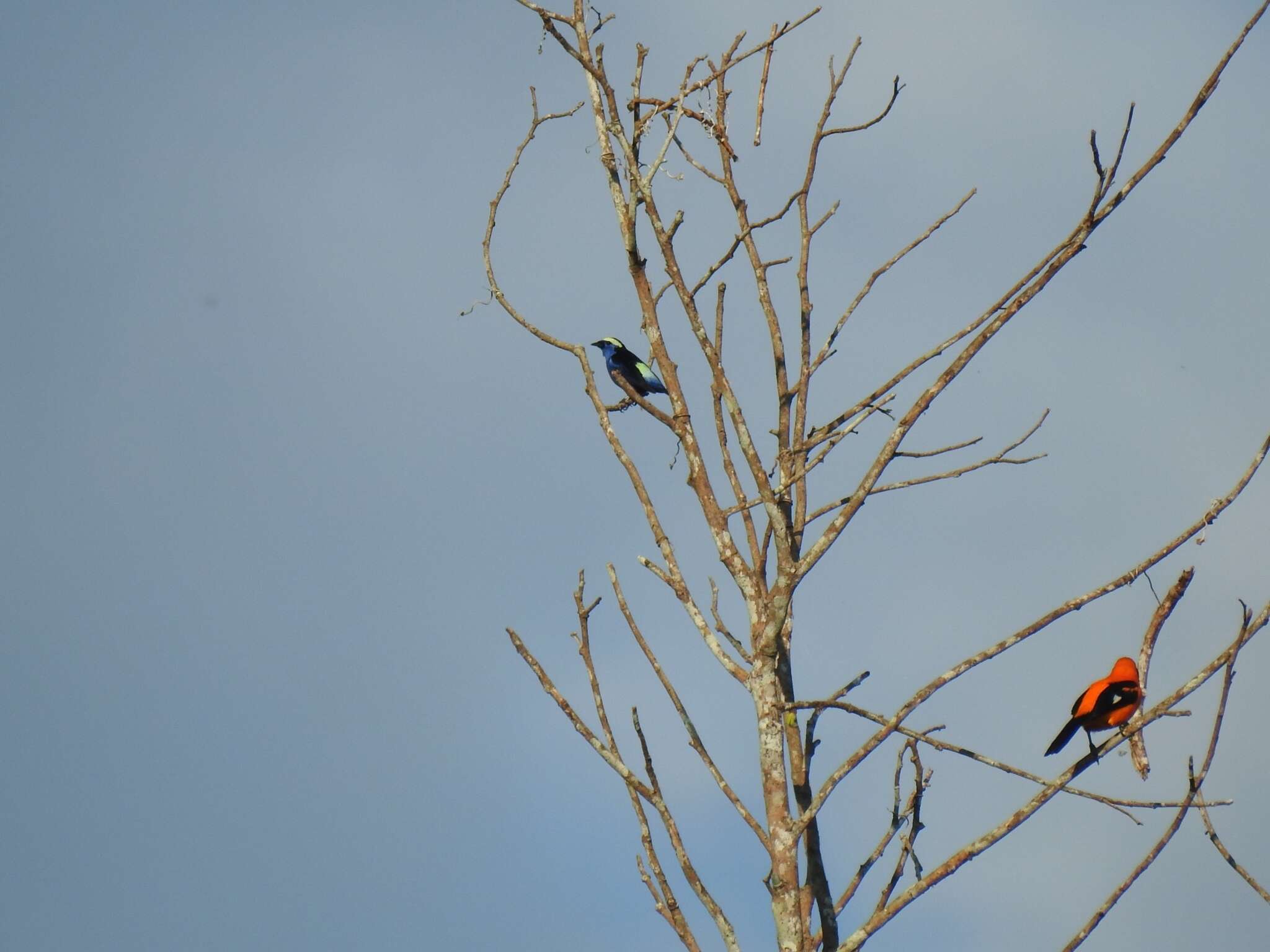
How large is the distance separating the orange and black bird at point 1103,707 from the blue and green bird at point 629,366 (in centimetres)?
697

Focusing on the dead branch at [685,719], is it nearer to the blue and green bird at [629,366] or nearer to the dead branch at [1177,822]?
the dead branch at [1177,822]

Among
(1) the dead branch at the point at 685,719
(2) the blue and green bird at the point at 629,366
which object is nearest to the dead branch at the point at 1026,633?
(1) the dead branch at the point at 685,719

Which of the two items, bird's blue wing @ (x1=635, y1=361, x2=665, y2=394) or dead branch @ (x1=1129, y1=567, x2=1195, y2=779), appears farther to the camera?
bird's blue wing @ (x1=635, y1=361, x2=665, y2=394)

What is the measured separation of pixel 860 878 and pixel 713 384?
6.60ft

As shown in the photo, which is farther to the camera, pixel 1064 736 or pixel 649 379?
pixel 649 379

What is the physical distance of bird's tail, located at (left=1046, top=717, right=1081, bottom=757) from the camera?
6637 millimetres

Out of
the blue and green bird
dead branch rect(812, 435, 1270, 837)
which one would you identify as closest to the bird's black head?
the blue and green bird

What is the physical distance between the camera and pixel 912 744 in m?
5.05

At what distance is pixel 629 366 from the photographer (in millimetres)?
13375

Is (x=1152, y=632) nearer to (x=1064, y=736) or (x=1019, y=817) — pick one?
(x=1019, y=817)

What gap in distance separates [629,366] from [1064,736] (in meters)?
7.41

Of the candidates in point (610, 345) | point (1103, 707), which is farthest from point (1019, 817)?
point (610, 345)

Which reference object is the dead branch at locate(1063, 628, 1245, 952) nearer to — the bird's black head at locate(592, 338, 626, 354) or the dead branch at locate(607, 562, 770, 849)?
the dead branch at locate(607, 562, 770, 849)

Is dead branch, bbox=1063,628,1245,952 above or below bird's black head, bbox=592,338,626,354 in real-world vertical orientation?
below
